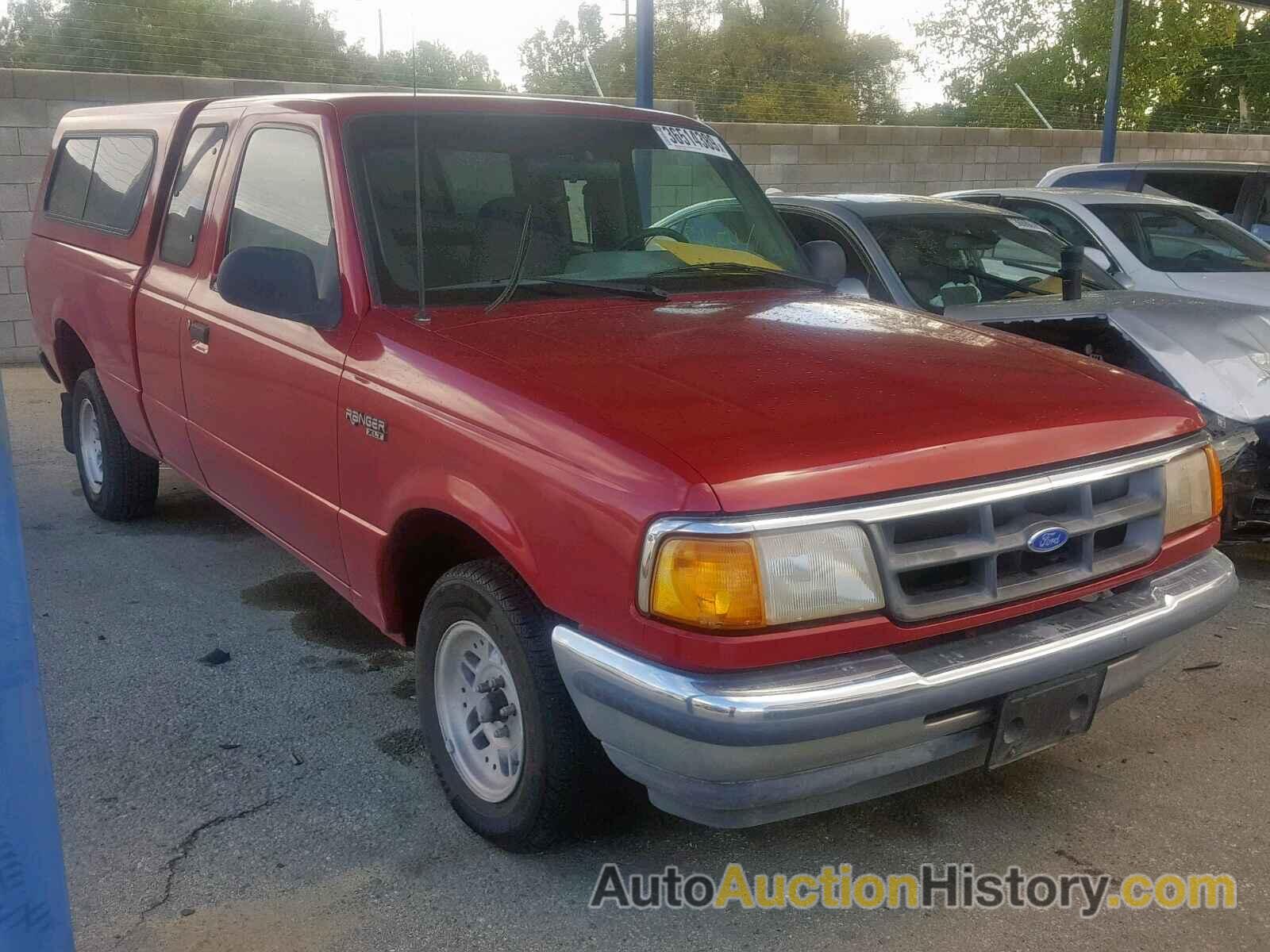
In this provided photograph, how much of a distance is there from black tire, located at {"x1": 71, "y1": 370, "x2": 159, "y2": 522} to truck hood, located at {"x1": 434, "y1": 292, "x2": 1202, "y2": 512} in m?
3.02

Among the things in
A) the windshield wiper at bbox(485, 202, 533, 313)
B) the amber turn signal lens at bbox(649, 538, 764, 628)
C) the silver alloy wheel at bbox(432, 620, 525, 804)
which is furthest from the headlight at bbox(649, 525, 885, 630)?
the windshield wiper at bbox(485, 202, 533, 313)

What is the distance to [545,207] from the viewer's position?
364 centimetres

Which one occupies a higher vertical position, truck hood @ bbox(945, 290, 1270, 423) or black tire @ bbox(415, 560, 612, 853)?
truck hood @ bbox(945, 290, 1270, 423)

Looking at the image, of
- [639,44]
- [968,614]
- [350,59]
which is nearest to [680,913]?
[968,614]

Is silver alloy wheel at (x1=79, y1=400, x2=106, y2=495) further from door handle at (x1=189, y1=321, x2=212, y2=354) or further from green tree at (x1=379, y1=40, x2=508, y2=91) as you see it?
green tree at (x1=379, y1=40, x2=508, y2=91)

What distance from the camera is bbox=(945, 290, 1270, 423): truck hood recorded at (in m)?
4.55

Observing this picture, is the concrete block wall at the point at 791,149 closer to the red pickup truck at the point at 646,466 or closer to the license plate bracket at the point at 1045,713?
the red pickup truck at the point at 646,466

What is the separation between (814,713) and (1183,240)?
691cm

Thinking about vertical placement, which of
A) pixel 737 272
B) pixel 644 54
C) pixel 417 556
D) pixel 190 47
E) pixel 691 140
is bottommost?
pixel 417 556

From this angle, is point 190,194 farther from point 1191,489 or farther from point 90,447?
point 1191,489

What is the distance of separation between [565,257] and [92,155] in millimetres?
3094

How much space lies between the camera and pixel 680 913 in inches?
110

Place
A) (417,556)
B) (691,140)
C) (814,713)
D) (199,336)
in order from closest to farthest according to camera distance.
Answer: (814,713) < (417,556) < (199,336) < (691,140)

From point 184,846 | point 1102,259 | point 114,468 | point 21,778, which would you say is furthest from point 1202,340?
point 114,468
